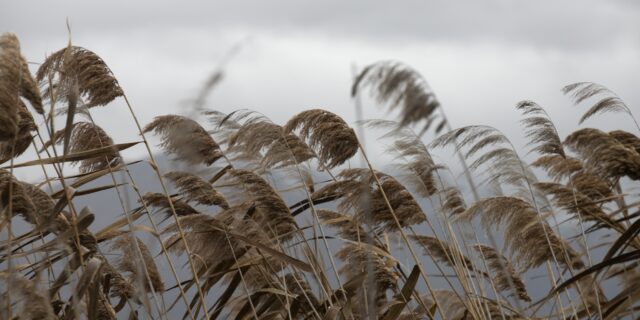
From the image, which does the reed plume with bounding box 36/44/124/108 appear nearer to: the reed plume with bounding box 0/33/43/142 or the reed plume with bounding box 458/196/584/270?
the reed plume with bounding box 0/33/43/142

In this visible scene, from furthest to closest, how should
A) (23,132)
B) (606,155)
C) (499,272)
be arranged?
(499,272), (606,155), (23,132)

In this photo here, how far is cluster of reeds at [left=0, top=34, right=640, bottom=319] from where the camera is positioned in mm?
3428

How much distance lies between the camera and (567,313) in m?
4.68

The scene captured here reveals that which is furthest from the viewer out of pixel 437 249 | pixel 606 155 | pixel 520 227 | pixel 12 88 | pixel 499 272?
pixel 499 272

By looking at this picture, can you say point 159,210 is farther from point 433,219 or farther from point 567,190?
point 567,190

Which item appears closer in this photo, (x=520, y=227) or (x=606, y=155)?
(x=606, y=155)

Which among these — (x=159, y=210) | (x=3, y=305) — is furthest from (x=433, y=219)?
(x=3, y=305)

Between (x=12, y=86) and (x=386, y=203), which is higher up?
(x=12, y=86)

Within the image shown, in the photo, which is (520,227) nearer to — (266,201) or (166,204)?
(266,201)

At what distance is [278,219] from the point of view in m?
3.96

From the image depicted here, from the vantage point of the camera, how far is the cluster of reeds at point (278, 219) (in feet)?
11.2

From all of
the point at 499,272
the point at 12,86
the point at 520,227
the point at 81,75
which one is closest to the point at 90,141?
the point at 81,75

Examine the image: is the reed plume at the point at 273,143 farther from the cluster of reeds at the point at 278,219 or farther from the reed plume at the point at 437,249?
the reed plume at the point at 437,249

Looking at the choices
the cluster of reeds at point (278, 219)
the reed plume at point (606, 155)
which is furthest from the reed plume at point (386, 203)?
the reed plume at point (606, 155)
